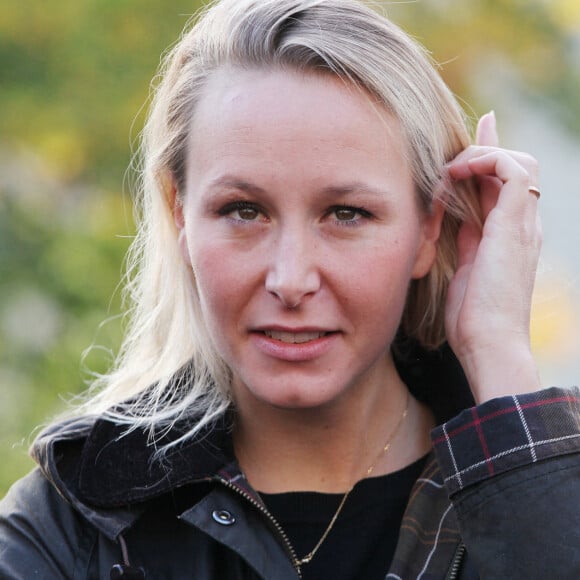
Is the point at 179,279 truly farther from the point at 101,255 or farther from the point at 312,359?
the point at 101,255

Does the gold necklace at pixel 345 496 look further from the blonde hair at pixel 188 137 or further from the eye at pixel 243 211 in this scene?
the eye at pixel 243 211

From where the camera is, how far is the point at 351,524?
8.79ft

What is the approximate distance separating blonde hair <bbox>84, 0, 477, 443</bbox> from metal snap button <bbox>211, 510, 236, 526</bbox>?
24cm

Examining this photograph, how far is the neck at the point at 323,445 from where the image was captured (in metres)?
2.75

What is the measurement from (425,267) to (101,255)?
107 inches

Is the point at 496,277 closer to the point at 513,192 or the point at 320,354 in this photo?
the point at 513,192

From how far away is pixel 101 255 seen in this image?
5.23 m

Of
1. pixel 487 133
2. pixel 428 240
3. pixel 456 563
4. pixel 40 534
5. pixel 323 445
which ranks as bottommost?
pixel 456 563

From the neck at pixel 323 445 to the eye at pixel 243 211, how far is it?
48 cm

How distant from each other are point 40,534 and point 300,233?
2.86ft

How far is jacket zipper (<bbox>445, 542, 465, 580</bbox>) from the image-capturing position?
97.0 inches

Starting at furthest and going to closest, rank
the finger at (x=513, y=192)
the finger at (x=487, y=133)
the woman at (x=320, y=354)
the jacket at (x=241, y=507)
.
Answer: the finger at (x=487, y=133) < the finger at (x=513, y=192) < the woman at (x=320, y=354) < the jacket at (x=241, y=507)

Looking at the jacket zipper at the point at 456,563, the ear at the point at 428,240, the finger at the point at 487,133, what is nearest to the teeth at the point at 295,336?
the ear at the point at 428,240

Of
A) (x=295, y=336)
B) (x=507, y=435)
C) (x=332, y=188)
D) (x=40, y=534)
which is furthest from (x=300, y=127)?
(x=40, y=534)
